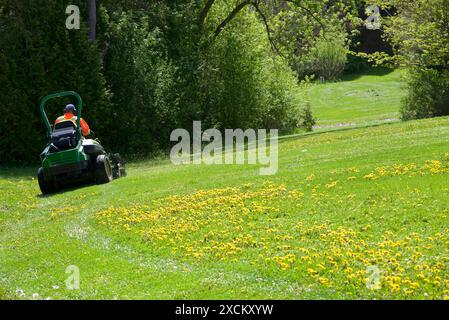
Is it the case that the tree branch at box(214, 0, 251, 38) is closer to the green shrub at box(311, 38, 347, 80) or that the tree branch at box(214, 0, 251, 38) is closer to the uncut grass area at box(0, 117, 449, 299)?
the uncut grass area at box(0, 117, 449, 299)

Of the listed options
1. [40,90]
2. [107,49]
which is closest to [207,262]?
[40,90]

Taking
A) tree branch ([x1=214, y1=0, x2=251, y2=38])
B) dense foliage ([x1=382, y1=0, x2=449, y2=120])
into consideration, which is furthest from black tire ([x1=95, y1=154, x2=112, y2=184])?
dense foliage ([x1=382, y1=0, x2=449, y2=120])

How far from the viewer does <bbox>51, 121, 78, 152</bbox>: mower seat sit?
706 inches

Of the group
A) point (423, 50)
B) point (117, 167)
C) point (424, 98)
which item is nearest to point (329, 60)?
point (424, 98)

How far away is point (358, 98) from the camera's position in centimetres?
6412

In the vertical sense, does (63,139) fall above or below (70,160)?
above

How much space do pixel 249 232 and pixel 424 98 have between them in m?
28.8

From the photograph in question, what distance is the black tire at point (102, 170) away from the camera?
18906 mm

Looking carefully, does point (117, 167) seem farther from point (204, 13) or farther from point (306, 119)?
point (306, 119)

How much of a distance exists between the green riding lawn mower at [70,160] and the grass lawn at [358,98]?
3224 cm

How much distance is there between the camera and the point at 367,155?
60.2 feet

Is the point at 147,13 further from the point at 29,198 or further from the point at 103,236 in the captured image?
the point at 103,236

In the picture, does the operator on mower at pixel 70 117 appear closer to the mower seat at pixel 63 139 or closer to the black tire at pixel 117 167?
the mower seat at pixel 63 139

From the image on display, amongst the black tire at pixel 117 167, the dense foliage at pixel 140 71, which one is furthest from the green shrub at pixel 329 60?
the black tire at pixel 117 167
